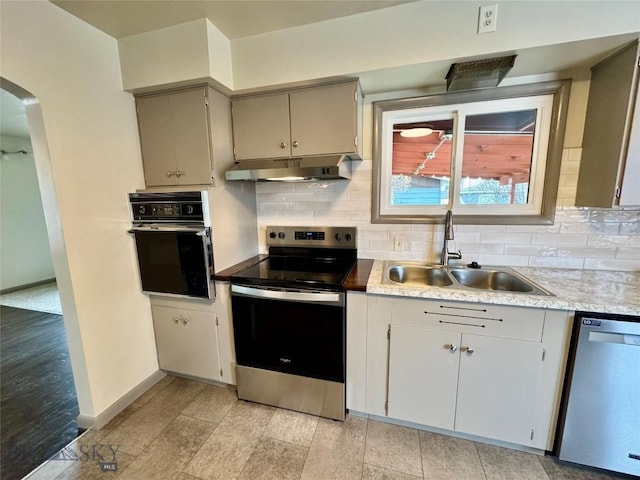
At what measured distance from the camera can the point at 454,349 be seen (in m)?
1.45

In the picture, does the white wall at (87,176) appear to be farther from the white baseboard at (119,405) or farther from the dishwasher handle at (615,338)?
the dishwasher handle at (615,338)

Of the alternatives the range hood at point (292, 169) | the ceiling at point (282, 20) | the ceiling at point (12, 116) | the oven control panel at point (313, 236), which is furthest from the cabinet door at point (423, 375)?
the ceiling at point (12, 116)

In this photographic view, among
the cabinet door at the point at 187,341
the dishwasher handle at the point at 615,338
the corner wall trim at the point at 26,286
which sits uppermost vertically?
the dishwasher handle at the point at 615,338

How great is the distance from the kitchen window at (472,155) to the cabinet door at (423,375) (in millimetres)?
871

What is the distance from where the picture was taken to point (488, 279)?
5.96ft

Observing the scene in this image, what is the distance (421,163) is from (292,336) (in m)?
1.55

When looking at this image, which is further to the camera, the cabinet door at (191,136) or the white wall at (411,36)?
the cabinet door at (191,136)

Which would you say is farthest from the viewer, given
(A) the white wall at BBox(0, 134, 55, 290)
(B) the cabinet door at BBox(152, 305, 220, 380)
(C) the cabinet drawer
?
(A) the white wall at BBox(0, 134, 55, 290)

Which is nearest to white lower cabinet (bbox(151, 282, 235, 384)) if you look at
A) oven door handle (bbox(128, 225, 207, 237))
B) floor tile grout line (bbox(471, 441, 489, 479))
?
oven door handle (bbox(128, 225, 207, 237))

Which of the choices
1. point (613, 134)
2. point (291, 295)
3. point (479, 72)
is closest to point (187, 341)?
point (291, 295)

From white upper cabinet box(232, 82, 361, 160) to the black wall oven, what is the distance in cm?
55

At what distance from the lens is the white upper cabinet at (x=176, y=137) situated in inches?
68.2

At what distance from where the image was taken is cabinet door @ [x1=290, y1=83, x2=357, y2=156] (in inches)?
66.1

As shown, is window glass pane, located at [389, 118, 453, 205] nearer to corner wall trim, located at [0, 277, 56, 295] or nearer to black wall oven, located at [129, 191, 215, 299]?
black wall oven, located at [129, 191, 215, 299]
